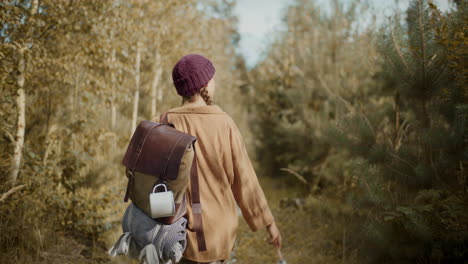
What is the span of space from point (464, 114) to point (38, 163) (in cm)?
443

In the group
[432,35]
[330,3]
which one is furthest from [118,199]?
[330,3]

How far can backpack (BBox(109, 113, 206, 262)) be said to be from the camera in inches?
61.1

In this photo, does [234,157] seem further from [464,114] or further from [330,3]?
[330,3]

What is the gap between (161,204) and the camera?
1.47 metres

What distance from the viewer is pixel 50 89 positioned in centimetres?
459

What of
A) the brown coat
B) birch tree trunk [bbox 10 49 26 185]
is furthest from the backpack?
birch tree trunk [bbox 10 49 26 185]

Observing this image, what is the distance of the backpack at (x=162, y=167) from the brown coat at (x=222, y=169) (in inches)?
4.3

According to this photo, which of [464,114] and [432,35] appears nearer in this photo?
[464,114]

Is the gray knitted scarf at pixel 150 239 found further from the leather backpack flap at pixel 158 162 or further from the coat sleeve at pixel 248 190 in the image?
the coat sleeve at pixel 248 190

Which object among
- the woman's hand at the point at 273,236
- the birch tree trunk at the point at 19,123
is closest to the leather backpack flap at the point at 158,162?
the woman's hand at the point at 273,236

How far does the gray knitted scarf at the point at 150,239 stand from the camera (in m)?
1.53

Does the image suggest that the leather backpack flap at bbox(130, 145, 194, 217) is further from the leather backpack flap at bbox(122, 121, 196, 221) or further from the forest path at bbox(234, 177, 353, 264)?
the forest path at bbox(234, 177, 353, 264)

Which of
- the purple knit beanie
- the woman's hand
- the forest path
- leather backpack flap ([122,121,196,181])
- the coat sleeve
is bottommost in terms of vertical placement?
the forest path

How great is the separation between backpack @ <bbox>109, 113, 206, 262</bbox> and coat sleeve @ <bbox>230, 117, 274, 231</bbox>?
0.86 ft
